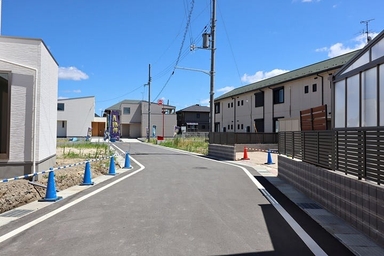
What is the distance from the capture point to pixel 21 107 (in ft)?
33.7

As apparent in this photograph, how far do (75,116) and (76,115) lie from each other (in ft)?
0.86

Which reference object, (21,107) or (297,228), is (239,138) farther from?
(297,228)

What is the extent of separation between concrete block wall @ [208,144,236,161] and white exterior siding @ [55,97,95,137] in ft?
141

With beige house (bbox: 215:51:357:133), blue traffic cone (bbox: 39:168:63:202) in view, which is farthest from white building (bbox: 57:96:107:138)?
blue traffic cone (bbox: 39:168:63:202)

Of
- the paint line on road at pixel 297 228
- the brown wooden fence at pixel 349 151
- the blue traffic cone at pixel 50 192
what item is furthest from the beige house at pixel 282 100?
the blue traffic cone at pixel 50 192

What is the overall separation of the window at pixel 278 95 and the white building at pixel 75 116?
1553 inches

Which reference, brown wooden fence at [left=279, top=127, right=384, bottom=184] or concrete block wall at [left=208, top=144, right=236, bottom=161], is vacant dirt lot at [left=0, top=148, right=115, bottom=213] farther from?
concrete block wall at [left=208, top=144, right=236, bottom=161]

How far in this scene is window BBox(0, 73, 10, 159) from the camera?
33.8ft

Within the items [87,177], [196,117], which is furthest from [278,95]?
[196,117]

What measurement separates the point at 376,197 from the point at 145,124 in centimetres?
6354

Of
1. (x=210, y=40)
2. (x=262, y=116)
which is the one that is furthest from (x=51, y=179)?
(x=262, y=116)

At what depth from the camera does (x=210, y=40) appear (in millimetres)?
26531

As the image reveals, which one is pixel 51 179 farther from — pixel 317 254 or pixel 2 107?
pixel 317 254

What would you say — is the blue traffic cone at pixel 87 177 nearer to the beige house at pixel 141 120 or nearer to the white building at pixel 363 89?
the white building at pixel 363 89
